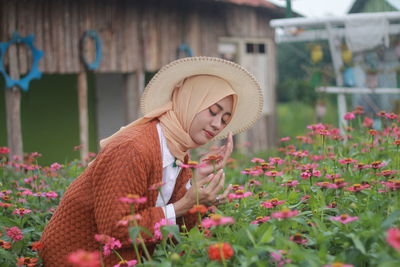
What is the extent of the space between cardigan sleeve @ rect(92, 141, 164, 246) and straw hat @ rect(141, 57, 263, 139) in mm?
553

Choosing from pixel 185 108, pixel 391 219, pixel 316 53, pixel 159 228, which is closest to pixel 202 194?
pixel 159 228

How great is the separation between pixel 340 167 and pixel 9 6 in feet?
15.5

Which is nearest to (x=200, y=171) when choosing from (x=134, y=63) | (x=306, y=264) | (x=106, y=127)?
(x=306, y=264)

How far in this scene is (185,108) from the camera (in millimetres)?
2451

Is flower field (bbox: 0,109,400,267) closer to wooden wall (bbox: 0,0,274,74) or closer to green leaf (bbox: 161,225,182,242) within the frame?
green leaf (bbox: 161,225,182,242)

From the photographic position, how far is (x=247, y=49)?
955 cm

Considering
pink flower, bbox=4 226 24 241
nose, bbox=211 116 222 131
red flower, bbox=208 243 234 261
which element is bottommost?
pink flower, bbox=4 226 24 241

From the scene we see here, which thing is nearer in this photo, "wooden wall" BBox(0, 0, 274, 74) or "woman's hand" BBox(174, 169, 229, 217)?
"woman's hand" BBox(174, 169, 229, 217)

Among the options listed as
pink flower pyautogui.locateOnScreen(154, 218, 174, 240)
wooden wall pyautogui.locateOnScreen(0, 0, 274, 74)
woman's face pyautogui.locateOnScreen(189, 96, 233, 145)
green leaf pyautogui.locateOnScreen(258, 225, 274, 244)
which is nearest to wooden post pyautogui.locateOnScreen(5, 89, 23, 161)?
wooden wall pyautogui.locateOnScreen(0, 0, 274, 74)

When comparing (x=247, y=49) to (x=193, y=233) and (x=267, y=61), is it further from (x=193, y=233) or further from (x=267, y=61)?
(x=193, y=233)

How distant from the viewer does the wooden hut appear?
6.40 meters

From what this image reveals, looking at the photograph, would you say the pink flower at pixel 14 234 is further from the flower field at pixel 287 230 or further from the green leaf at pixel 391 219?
the green leaf at pixel 391 219

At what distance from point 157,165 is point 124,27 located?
547 cm

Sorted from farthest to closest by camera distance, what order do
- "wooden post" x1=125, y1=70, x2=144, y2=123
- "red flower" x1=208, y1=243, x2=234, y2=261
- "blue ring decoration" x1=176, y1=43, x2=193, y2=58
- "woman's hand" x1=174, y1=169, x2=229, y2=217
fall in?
"blue ring decoration" x1=176, y1=43, x2=193, y2=58, "wooden post" x1=125, y1=70, x2=144, y2=123, "woman's hand" x1=174, y1=169, x2=229, y2=217, "red flower" x1=208, y1=243, x2=234, y2=261
